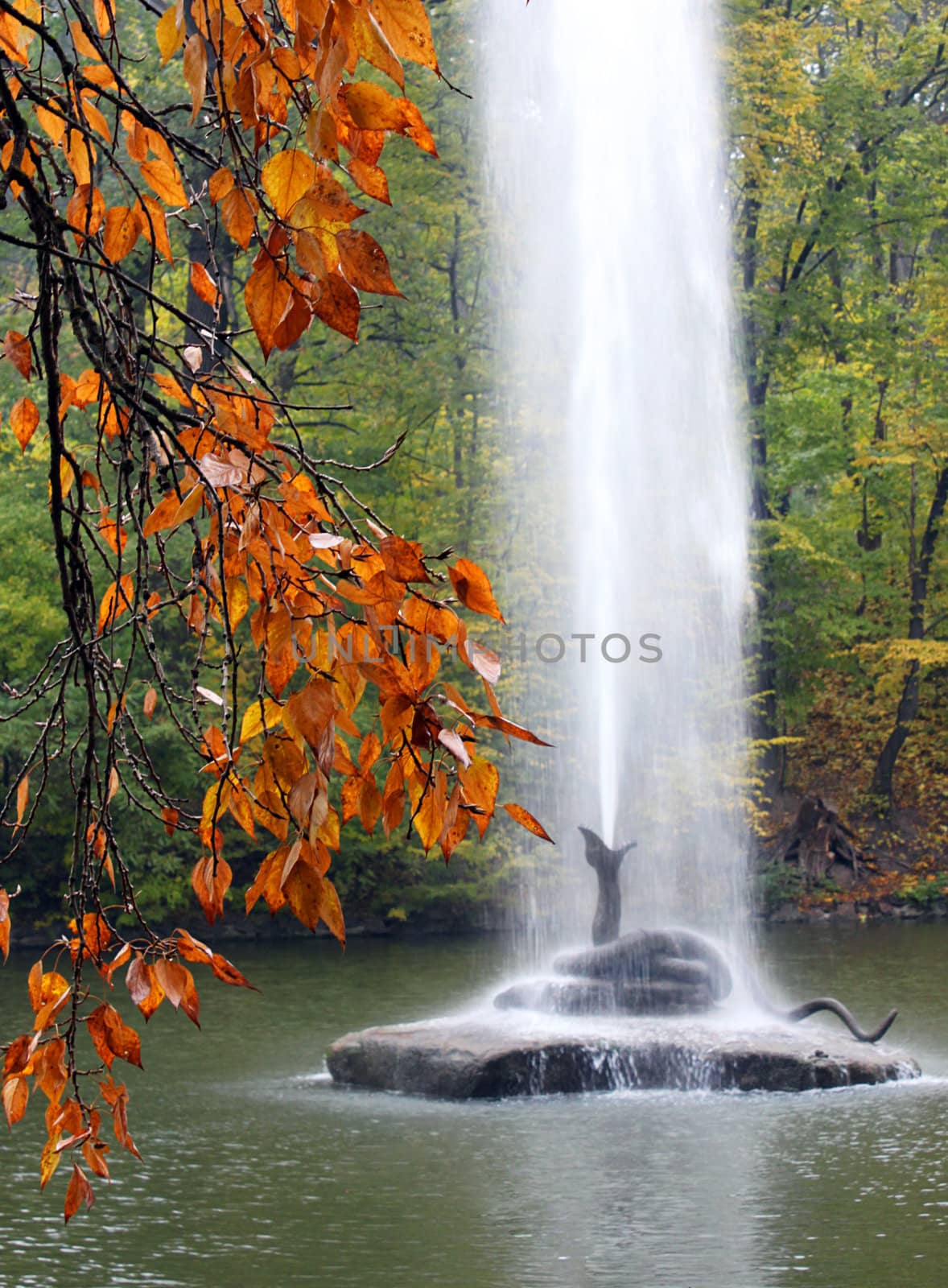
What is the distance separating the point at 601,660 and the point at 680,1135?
8.25 metres

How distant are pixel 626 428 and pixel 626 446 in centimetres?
25

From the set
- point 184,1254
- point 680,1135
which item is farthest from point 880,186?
point 184,1254

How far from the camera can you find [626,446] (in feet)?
55.7

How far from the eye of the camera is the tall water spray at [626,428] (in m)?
17.0

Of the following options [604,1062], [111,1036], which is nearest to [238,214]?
[111,1036]

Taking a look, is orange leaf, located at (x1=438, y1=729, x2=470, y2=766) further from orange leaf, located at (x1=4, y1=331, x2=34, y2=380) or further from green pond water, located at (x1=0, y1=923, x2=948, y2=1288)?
green pond water, located at (x1=0, y1=923, x2=948, y2=1288)

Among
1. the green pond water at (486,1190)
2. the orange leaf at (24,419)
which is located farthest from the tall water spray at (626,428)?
the orange leaf at (24,419)

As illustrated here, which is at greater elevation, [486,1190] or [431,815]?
[431,815]

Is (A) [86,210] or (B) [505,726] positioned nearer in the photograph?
(B) [505,726]

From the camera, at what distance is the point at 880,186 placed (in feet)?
80.9

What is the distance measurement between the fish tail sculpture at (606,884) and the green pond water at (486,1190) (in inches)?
84.0

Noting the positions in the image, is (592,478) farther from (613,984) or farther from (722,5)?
(722,5)

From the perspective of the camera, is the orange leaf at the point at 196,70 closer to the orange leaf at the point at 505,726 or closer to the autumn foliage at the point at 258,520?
the autumn foliage at the point at 258,520

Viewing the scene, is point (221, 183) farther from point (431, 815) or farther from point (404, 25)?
point (431, 815)
